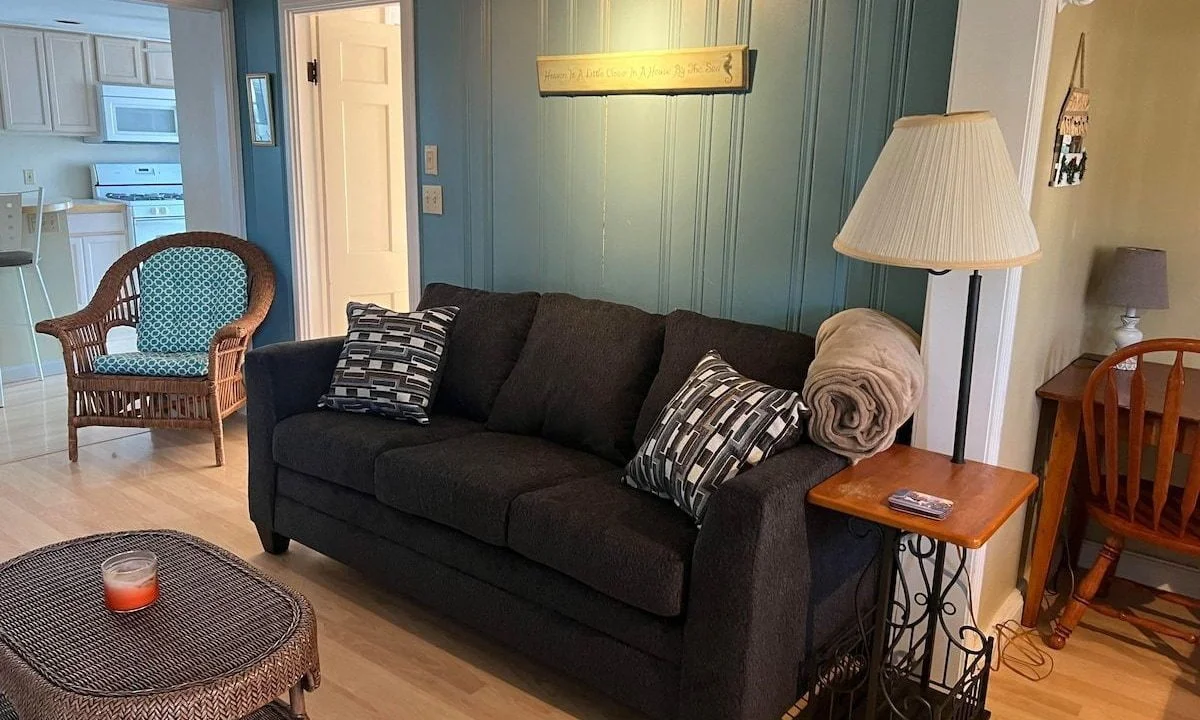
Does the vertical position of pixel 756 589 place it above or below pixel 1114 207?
below

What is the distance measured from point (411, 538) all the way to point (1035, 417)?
1.84 m

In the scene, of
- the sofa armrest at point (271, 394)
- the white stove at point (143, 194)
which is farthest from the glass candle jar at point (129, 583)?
the white stove at point (143, 194)

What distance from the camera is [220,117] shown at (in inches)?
172

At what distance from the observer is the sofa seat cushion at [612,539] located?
198cm

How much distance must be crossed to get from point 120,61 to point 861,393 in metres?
7.36

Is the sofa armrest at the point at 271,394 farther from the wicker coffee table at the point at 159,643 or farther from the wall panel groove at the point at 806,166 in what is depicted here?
the wall panel groove at the point at 806,166

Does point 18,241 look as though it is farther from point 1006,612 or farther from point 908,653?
point 1006,612

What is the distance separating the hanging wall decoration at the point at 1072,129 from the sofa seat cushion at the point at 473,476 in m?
1.42

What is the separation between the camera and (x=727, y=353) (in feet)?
8.32

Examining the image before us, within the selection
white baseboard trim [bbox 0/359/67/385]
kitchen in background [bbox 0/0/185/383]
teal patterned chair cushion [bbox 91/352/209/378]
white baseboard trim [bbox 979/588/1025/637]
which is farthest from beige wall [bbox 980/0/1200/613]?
kitchen in background [bbox 0/0/185/383]

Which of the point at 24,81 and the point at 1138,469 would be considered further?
the point at 24,81

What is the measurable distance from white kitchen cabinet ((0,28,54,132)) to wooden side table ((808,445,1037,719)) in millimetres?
7047

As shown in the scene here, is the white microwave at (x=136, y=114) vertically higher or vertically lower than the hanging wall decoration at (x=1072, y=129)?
higher

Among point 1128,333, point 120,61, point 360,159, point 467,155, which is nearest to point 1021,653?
point 1128,333
